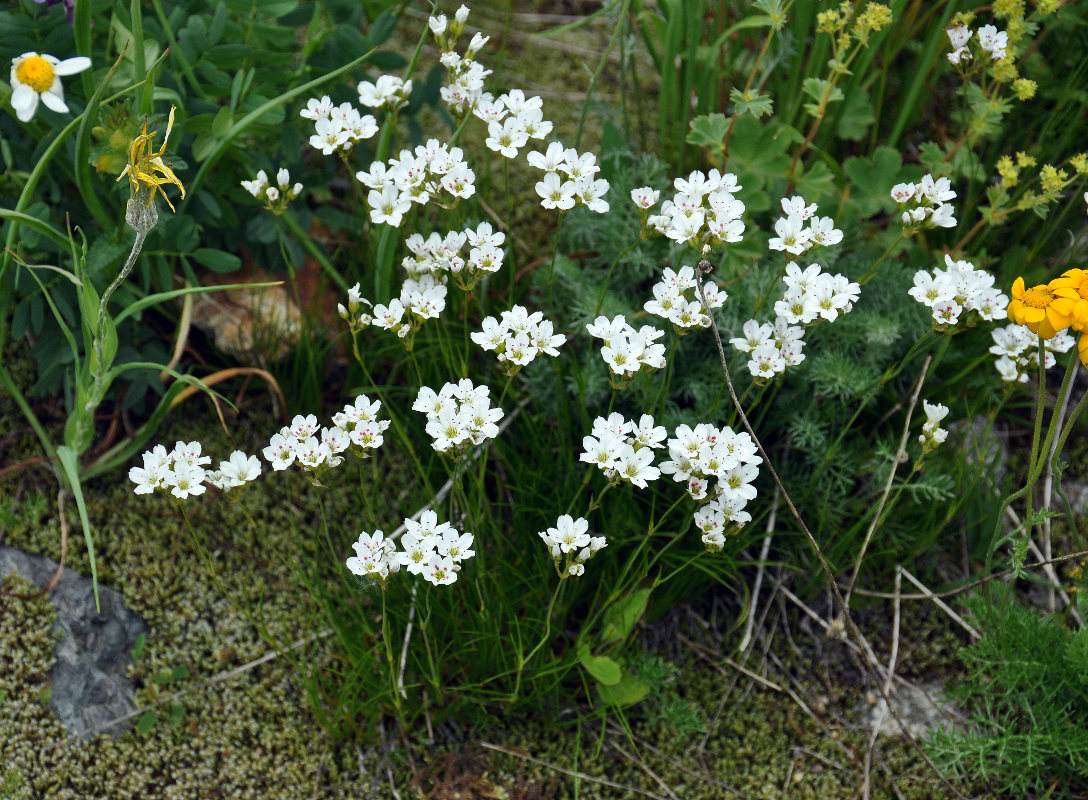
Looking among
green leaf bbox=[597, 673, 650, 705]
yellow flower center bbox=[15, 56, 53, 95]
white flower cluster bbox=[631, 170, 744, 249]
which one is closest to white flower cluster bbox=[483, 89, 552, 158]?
white flower cluster bbox=[631, 170, 744, 249]

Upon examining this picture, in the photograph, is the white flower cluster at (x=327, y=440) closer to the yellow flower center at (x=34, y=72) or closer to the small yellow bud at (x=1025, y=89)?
the yellow flower center at (x=34, y=72)

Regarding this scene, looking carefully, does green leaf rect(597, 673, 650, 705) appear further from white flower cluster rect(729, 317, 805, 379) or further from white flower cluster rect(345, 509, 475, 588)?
white flower cluster rect(729, 317, 805, 379)

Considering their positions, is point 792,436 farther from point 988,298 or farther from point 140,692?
point 140,692

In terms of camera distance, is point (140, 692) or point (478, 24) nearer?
point (140, 692)

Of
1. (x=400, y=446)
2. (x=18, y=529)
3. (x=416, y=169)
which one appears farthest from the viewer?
(x=400, y=446)

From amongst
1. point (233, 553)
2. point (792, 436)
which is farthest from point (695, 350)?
point (233, 553)

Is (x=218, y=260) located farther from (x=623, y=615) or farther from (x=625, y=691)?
(x=625, y=691)

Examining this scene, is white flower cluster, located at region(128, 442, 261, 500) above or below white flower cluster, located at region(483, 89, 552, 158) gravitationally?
below

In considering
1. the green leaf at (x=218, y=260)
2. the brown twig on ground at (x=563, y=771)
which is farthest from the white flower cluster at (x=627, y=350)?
the green leaf at (x=218, y=260)
